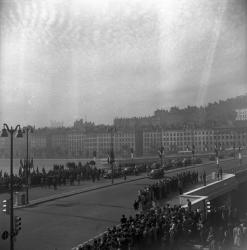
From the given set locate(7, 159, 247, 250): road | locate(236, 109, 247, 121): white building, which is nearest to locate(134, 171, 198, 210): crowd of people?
locate(7, 159, 247, 250): road

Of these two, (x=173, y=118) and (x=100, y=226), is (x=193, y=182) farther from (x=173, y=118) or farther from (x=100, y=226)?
(x=173, y=118)

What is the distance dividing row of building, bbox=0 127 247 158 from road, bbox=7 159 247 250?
86.7 metres

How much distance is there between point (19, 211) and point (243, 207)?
22.7 metres

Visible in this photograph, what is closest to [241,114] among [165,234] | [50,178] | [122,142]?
[122,142]

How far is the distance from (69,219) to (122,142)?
109 m

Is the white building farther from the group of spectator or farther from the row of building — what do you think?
the group of spectator

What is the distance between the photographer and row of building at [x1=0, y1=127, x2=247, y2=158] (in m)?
115

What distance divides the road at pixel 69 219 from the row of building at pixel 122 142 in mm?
86679

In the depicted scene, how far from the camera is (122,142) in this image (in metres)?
127

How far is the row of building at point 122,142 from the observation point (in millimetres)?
114812

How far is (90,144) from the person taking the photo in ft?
432

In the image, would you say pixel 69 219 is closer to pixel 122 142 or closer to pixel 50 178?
pixel 50 178

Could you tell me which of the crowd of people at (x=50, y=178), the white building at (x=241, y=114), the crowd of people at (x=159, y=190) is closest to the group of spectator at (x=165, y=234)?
the crowd of people at (x=159, y=190)

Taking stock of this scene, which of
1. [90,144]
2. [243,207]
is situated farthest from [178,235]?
[90,144]
